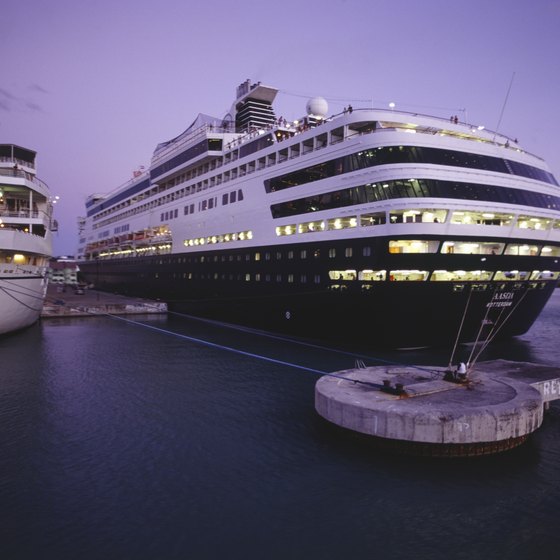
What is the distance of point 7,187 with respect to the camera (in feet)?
104

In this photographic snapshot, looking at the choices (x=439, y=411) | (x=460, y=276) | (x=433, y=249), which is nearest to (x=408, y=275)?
(x=433, y=249)

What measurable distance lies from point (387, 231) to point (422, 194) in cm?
282

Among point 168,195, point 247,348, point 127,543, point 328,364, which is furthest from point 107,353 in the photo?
point 168,195

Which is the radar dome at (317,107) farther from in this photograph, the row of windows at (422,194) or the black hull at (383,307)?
the black hull at (383,307)

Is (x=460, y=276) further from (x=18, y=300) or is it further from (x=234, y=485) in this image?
(x=18, y=300)

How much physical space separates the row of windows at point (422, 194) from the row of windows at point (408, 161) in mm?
1332

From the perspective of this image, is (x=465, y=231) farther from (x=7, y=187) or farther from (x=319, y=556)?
(x=7, y=187)

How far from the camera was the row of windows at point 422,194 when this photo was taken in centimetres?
2391

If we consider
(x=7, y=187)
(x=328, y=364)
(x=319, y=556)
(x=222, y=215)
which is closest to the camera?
(x=319, y=556)

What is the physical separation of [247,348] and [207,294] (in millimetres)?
12647

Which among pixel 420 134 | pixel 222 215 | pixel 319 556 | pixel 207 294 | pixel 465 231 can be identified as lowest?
pixel 319 556

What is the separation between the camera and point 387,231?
77.6 ft

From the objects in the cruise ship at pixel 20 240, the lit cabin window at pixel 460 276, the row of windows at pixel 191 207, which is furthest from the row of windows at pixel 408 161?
the cruise ship at pixel 20 240

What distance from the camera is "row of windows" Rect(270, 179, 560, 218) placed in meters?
23.9
